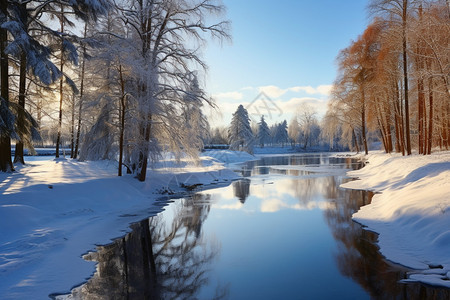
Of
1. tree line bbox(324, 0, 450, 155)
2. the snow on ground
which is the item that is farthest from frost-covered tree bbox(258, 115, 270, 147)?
the snow on ground

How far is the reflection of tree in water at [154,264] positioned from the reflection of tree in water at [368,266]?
2570 millimetres

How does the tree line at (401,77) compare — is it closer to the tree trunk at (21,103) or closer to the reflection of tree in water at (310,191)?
the reflection of tree in water at (310,191)

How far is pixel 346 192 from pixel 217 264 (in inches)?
418

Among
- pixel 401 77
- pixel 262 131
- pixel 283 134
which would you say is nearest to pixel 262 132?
pixel 262 131

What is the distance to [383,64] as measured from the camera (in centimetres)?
2080

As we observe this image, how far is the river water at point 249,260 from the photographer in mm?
4879

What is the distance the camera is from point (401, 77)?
2045 cm

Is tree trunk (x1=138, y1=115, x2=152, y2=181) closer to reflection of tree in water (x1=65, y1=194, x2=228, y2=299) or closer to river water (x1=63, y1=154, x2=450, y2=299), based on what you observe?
river water (x1=63, y1=154, x2=450, y2=299)

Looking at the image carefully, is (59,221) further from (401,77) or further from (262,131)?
(262,131)

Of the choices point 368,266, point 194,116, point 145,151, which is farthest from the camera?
point 194,116

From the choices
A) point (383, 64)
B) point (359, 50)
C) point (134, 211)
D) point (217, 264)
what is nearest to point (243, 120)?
point (359, 50)

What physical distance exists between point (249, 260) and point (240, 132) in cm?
5429

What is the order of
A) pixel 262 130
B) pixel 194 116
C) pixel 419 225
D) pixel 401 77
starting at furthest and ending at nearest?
pixel 262 130 < pixel 401 77 < pixel 194 116 < pixel 419 225

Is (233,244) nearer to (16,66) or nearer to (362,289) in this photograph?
(362,289)
